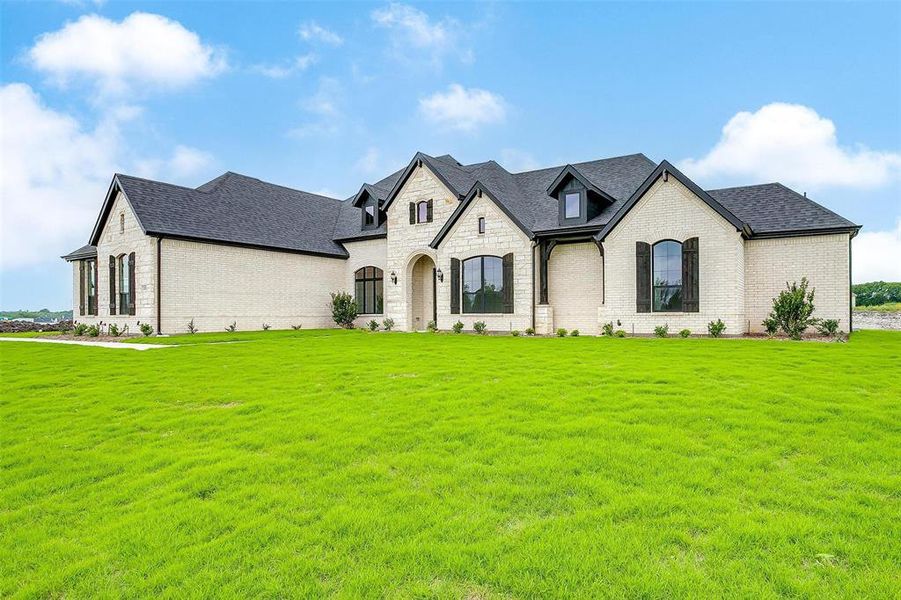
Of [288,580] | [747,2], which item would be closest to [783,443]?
[288,580]

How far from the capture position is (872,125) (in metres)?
18.6

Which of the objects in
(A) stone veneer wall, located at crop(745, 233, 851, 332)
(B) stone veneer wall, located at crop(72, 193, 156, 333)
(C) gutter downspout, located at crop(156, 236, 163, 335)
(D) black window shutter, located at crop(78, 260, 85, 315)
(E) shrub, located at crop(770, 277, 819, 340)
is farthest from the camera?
(D) black window shutter, located at crop(78, 260, 85, 315)

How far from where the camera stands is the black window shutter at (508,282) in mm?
21391

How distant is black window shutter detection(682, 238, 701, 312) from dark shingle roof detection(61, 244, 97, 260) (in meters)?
30.6

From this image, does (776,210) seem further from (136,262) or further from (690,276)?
(136,262)

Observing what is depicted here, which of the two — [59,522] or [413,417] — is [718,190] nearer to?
[413,417]

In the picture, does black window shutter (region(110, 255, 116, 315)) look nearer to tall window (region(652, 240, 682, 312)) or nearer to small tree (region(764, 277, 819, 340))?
tall window (region(652, 240, 682, 312))

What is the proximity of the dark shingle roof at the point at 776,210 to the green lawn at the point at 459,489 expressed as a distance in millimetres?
11947

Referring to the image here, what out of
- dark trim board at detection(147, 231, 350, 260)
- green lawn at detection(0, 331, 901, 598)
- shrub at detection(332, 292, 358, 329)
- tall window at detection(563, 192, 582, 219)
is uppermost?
tall window at detection(563, 192, 582, 219)

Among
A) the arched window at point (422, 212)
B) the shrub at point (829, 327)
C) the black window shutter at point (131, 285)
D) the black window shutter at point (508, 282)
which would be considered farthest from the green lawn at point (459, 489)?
the arched window at point (422, 212)

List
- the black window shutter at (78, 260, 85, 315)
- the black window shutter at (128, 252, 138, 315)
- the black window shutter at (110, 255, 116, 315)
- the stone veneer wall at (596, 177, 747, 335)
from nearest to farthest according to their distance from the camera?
1. the stone veneer wall at (596, 177, 747, 335)
2. the black window shutter at (128, 252, 138, 315)
3. the black window shutter at (110, 255, 116, 315)
4. the black window shutter at (78, 260, 85, 315)

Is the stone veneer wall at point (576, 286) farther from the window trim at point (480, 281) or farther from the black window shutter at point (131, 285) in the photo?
the black window shutter at point (131, 285)

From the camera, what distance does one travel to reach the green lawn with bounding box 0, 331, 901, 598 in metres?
2.92

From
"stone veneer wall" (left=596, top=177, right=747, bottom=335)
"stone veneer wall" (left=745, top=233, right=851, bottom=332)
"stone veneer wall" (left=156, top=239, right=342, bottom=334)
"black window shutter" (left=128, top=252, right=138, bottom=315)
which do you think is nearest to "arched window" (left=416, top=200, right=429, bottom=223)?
"stone veneer wall" (left=156, top=239, right=342, bottom=334)
